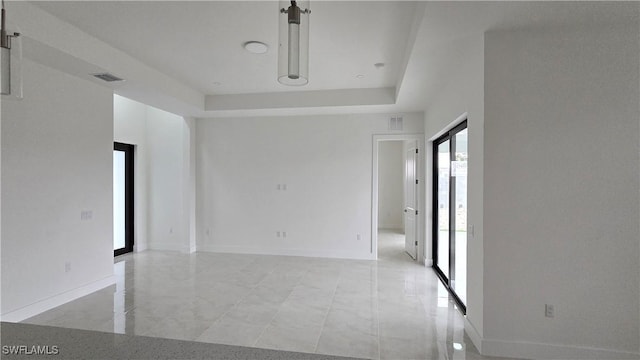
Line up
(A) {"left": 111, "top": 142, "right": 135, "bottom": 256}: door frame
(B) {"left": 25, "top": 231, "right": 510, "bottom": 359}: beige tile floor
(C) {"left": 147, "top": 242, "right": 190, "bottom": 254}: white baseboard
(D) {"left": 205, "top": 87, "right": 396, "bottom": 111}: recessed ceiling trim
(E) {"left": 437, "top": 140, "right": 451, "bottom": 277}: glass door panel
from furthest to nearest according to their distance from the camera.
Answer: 1. (C) {"left": 147, "top": 242, "right": 190, "bottom": 254}: white baseboard
2. (A) {"left": 111, "top": 142, "right": 135, "bottom": 256}: door frame
3. (D) {"left": 205, "top": 87, "right": 396, "bottom": 111}: recessed ceiling trim
4. (E) {"left": 437, "top": 140, "right": 451, "bottom": 277}: glass door panel
5. (B) {"left": 25, "top": 231, "right": 510, "bottom": 359}: beige tile floor

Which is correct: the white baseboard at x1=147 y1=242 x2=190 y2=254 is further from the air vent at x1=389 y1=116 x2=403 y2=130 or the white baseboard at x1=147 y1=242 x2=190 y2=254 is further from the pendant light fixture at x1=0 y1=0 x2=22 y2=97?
the pendant light fixture at x1=0 y1=0 x2=22 y2=97

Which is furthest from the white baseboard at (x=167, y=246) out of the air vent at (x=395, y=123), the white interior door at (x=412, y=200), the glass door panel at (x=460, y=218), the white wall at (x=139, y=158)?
the glass door panel at (x=460, y=218)

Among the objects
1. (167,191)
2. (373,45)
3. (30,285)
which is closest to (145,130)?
(167,191)

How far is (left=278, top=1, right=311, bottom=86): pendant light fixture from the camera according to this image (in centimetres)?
115

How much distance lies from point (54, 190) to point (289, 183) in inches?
141

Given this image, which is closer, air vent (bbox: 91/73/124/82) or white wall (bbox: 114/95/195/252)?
air vent (bbox: 91/73/124/82)

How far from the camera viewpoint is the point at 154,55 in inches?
151

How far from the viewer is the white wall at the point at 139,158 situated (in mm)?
6156

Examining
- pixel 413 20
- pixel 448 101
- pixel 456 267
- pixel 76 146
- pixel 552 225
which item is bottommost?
pixel 456 267

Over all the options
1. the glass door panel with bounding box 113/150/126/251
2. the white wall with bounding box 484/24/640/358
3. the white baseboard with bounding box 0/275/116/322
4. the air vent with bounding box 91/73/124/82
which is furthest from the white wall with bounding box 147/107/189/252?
the white wall with bounding box 484/24/640/358

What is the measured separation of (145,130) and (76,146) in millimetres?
2746

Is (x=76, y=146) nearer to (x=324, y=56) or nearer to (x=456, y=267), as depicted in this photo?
(x=324, y=56)

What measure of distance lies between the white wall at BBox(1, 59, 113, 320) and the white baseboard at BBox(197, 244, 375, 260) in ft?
7.00

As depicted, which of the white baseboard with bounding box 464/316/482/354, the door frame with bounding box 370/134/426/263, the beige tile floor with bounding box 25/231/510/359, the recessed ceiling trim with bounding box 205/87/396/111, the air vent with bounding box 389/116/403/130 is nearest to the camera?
the white baseboard with bounding box 464/316/482/354
